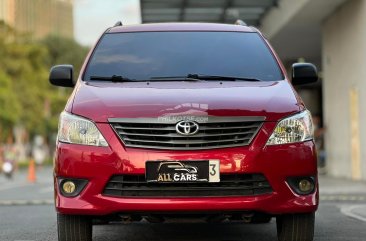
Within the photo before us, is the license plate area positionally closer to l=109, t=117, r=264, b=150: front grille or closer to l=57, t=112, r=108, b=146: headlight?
l=109, t=117, r=264, b=150: front grille

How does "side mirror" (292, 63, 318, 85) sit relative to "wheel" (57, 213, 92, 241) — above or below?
above

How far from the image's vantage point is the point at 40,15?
5428 inches

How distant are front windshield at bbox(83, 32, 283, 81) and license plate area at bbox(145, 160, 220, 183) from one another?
48.5 inches

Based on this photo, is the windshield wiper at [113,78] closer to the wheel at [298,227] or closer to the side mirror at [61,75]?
the side mirror at [61,75]

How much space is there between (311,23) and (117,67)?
51.6 ft

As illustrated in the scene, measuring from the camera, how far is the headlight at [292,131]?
212 inches

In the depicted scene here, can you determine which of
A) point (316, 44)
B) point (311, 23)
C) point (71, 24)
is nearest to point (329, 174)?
point (311, 23)

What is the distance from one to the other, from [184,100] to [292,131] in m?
0.80

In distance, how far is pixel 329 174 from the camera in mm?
21641

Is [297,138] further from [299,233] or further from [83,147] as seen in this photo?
[83,147]

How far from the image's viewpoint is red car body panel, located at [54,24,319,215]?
5219mm

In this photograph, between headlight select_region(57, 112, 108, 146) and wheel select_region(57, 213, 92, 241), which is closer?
headlight select_region(57, 112, 108, 146)

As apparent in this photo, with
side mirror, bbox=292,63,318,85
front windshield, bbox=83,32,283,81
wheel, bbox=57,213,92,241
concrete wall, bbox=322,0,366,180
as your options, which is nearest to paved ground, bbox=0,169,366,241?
wheel, bbox=57,213,92,241

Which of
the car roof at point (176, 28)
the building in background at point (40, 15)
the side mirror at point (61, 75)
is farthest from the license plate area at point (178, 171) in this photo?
the building in background at point (40, 15)
